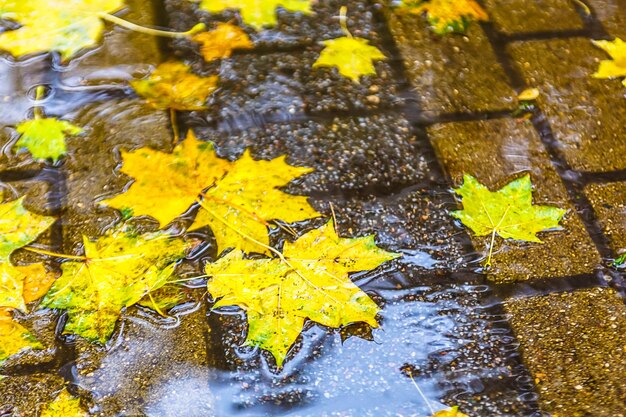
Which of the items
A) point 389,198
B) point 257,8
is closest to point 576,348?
point 389,198

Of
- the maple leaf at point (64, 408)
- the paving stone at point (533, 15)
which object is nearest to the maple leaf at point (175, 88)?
the maple leaf at point (64, 408)

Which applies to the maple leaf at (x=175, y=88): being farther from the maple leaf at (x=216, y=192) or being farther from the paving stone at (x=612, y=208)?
the paving stone at (x=612, y=208)

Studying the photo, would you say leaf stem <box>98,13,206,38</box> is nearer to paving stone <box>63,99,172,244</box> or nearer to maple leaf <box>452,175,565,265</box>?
paving stone <box>63,99,172,244</box>

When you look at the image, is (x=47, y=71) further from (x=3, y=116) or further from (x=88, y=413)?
(x=88, y=413)

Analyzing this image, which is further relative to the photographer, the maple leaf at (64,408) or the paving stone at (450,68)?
the paving stone at (450,68)

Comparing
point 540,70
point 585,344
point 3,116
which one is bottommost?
point 585,344

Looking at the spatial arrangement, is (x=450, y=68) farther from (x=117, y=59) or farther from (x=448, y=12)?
(x=117, y=59)

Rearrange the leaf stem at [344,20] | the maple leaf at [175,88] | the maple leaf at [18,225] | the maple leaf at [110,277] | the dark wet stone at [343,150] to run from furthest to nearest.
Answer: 1. the leaf stem at [344,20]
2. the maple leaf at [175,88]
3. the dark wet stone at [343,150]
4. the maple leaf at [18,225]
5. the maple leaf at [110,277]

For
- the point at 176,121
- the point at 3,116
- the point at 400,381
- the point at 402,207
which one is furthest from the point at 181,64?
the point at 400,381
